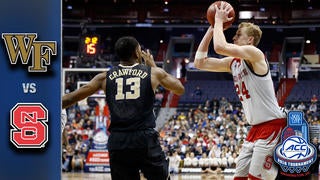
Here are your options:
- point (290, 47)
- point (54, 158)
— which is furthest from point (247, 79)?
point (290, 47)

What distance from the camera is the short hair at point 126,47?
5.14 m

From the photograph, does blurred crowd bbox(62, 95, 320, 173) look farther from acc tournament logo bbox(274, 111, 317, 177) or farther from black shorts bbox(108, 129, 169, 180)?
black shorts bbox(108, 129, 169, 180)

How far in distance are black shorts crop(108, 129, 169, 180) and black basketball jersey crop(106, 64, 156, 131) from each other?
0.08 meters

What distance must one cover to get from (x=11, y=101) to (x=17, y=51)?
0.41 m

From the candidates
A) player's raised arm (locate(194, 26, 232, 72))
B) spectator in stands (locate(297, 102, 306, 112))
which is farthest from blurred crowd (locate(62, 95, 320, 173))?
player's raised arm (locate(194, 26, 232, 72))

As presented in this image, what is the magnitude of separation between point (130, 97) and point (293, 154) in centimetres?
181

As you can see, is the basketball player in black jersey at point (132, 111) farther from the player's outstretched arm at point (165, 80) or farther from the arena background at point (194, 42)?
the arena background at point (194, 42)

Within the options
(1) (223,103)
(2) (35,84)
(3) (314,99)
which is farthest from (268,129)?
(3) (314,99)

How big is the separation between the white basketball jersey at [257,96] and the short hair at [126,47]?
1.14 meters

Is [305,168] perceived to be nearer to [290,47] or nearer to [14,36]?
[14,36]

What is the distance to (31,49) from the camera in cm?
484

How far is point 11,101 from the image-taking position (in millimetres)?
4863

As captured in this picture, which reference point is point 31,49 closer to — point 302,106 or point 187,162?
point 187,162

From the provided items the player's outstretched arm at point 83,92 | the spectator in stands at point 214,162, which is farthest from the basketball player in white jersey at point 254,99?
the spectator in stands at point 214,162
